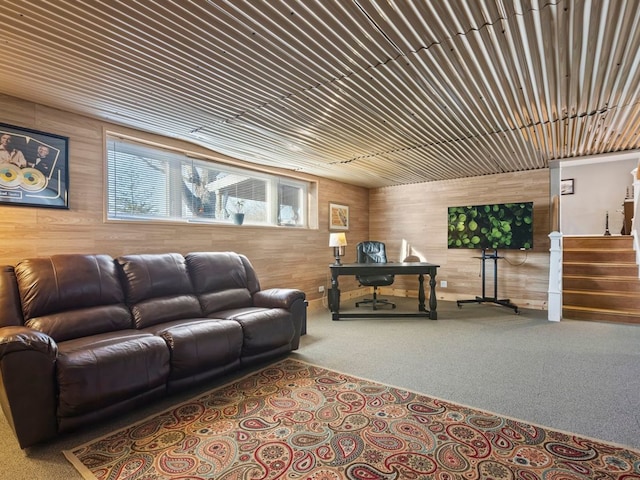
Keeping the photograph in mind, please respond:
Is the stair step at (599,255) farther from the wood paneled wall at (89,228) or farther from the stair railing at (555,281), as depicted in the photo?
the wood paneled wall at (89,228)

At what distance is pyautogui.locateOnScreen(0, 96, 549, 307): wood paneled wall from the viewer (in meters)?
2.82

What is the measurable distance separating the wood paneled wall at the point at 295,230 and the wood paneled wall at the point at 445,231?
2 centimetres

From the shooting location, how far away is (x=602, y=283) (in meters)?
4.96

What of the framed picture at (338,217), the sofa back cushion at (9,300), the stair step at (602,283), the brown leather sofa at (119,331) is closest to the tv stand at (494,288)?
the stair step at (602,283)

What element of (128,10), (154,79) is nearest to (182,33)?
(128,10)

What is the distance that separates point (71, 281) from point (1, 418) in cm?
92

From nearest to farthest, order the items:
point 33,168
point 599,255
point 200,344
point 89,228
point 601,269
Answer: point 200,344, point 33,168, point 89,228, point 601,269, point 599,255

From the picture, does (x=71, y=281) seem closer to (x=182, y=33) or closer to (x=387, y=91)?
(x=182, y=33)

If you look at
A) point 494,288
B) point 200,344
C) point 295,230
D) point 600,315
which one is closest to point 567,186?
point 494,288

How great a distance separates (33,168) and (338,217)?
14.5 feet

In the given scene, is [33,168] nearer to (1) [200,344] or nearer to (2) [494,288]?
(1) [200,344]

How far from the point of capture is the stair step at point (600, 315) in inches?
176

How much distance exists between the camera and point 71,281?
2502 mm

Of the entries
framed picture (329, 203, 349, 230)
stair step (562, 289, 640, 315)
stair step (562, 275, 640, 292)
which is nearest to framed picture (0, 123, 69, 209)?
framed picture (329, 203, 349, 230)
